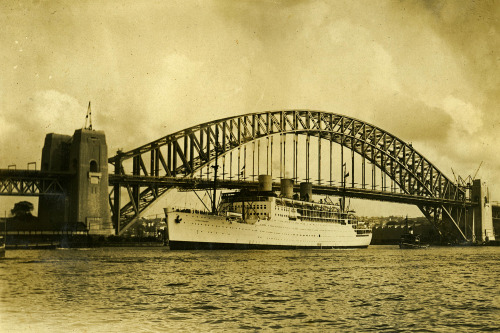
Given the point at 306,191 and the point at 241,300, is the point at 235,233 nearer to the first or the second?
the point at 306,191

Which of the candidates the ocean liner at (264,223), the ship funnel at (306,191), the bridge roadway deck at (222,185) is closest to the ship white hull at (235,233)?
the ocean liner at (264,223)

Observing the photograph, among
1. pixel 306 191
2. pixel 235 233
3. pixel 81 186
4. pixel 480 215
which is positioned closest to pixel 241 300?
pixel 235 233

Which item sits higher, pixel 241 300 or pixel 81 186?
pixel 81 186

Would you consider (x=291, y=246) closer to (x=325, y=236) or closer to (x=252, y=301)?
(x=325, y=236)

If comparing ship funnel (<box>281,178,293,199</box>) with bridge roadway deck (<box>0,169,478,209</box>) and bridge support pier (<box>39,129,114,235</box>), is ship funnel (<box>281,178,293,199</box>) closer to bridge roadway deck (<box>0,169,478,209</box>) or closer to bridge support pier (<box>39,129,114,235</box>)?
bridge roadway deck (<box>0,169,478,209</box>)

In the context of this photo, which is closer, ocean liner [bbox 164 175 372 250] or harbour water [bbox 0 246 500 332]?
harbour water [bbox 0 246 500 332]

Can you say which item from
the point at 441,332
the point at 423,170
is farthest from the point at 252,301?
the point at 423,170

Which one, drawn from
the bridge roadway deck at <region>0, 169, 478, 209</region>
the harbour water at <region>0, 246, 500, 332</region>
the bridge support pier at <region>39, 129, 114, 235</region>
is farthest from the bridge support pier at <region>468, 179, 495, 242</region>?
the harbour water at <region>0, 246, 500, 332</region>
